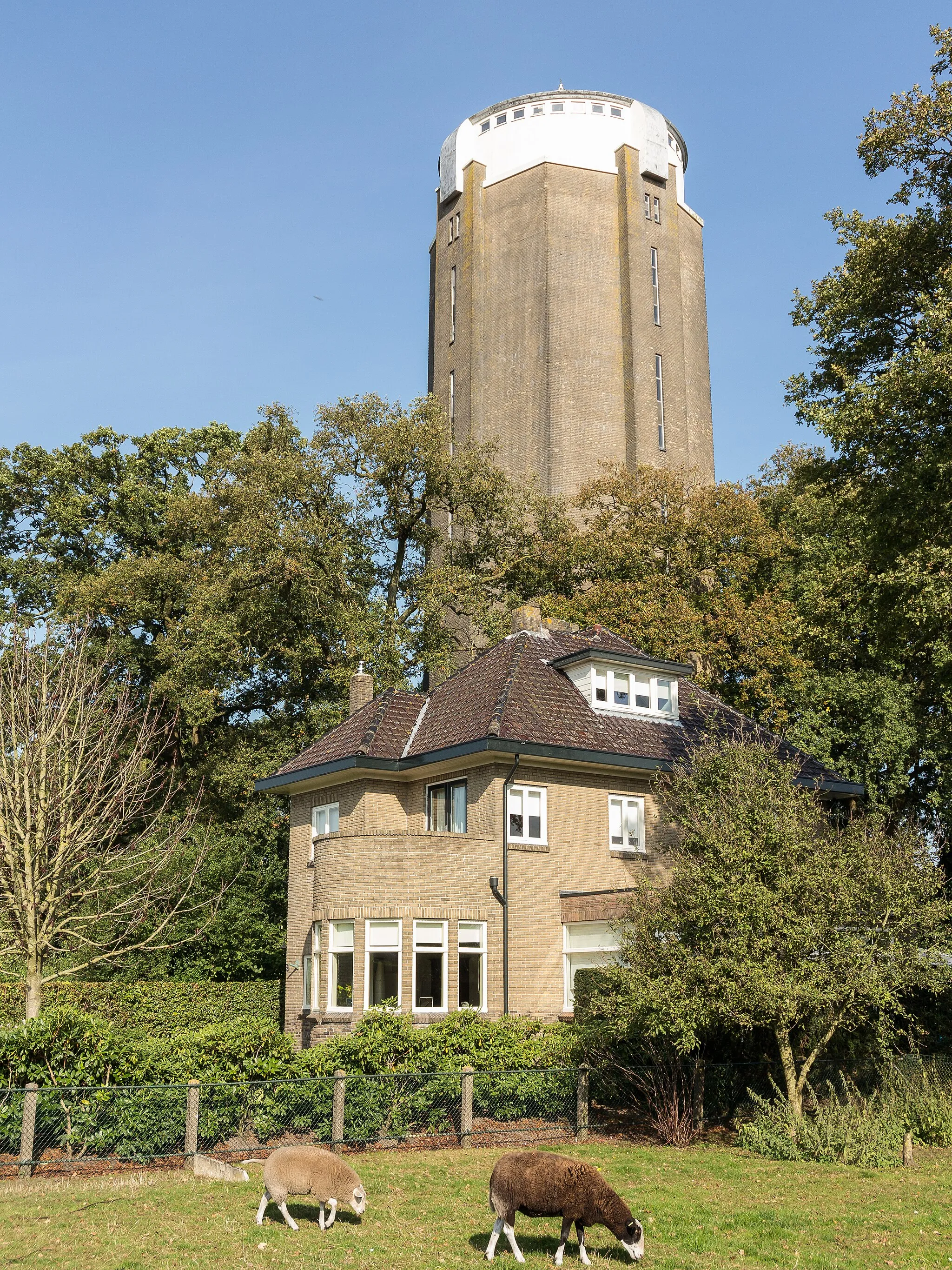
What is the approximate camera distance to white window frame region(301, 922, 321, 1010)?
2522 centimetres

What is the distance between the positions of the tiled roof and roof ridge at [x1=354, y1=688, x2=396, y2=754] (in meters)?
0.03

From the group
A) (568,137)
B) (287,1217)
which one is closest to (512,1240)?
(287,1217)

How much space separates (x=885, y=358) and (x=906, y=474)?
3441 millimetres

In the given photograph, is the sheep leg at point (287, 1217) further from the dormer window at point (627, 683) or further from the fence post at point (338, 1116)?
the dormer window at point (627, 683)

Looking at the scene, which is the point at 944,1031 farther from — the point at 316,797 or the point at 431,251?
the point at 431,251

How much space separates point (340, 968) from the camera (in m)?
24.7

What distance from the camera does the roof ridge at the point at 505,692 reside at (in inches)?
1021

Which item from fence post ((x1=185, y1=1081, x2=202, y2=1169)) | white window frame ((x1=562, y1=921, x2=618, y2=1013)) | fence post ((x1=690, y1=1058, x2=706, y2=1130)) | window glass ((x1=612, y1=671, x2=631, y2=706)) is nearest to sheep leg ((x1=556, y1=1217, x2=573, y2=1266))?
fence post ((x1=185, y1=1081, x2=202, y2=1169))

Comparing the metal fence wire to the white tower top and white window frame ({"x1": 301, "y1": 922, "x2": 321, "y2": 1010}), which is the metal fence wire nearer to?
white window frame ({"x1": 301, "y1": 922, "x2": 321, "y2": 1010})

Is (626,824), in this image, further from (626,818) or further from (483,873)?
(483,873)

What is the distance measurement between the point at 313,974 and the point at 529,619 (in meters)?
11.7

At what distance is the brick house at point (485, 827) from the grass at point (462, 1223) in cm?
719

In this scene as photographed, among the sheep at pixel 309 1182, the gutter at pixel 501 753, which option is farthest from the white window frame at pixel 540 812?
the sheep at pixel 309 1182

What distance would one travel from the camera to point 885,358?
825 inches
